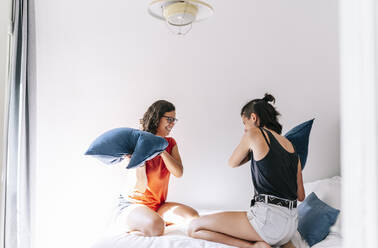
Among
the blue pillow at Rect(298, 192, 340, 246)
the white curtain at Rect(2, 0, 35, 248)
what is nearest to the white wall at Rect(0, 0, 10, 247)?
the white curtain at Rect(2, 0, 35, 248)

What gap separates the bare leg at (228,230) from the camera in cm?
182

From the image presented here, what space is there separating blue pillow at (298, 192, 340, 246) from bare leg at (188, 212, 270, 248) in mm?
262

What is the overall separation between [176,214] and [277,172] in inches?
32.2

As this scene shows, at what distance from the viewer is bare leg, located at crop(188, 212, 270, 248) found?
1816 mm

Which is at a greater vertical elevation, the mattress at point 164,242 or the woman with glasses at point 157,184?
the woman with glasses at point 157,184

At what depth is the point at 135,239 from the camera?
1.74 meters

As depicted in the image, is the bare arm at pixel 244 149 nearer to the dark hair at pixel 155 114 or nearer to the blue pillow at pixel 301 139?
the blue pillow at pixel 301 139

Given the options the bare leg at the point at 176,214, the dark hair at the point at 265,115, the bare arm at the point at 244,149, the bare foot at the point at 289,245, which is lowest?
the bare foot at the point at 289,245

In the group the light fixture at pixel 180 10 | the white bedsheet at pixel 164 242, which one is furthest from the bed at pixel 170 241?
the light fixture at pixel 180 10

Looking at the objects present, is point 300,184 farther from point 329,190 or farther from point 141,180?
point 141,180

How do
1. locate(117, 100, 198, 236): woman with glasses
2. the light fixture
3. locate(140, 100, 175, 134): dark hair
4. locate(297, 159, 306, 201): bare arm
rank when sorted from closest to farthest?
the light fixture < locate(297, 159, 306, 201): bare arm < locate(117, 100, 198, 236): woman with glasses < locate(140, 100, 175, 134): dark hair

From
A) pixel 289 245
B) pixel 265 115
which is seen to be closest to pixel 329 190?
pixel 289 245

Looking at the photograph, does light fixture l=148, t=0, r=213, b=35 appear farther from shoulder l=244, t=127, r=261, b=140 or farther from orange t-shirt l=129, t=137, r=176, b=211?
orange t-shirt l=129, t=137, r=176, b=211

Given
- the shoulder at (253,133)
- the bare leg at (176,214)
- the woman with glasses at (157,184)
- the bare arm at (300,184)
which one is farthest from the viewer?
the bare leg at (176,214)
